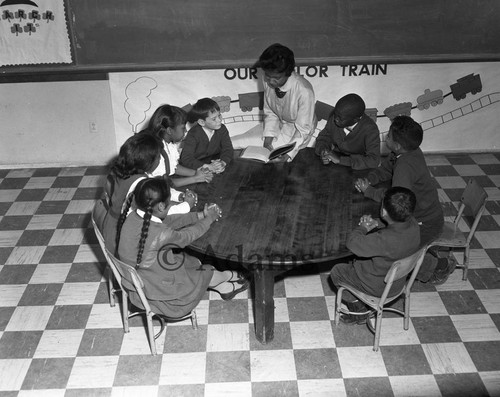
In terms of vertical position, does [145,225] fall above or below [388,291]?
above

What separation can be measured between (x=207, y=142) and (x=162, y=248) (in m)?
1.29

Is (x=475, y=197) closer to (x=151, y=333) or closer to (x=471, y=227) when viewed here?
(x=471, y=227)

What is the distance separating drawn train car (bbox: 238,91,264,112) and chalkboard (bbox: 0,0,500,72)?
0.44m

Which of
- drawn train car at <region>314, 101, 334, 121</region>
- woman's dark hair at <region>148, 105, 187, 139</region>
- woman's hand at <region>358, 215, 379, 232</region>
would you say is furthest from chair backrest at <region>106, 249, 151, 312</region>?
drawn train car at <region>314, 101, 334, 121</region>

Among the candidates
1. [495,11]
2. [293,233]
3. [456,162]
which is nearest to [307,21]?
[495,11]

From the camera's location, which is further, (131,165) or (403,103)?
(403,103)

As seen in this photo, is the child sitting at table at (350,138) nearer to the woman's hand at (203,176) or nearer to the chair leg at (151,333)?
the woman's hand at (203,176)

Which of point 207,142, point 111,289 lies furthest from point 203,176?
point 111,289

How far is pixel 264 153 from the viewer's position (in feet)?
15.9

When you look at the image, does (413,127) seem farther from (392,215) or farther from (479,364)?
(479,364)

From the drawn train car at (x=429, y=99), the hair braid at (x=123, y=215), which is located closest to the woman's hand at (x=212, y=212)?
the hair braid at (x=123, y=215)

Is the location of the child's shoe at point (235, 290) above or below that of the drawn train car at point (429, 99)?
below

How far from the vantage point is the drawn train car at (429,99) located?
6.49m

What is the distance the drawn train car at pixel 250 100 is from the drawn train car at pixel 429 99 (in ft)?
5.46
